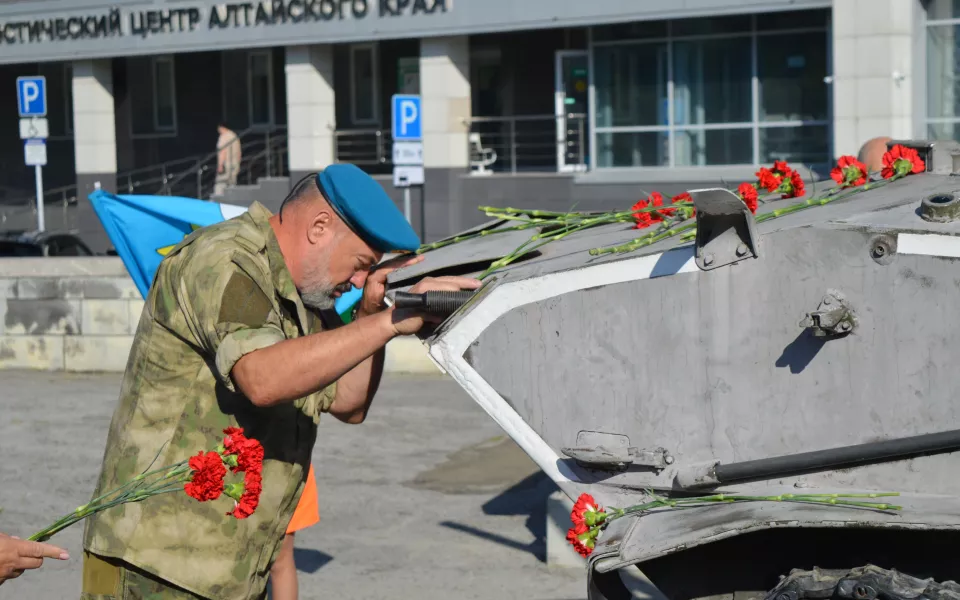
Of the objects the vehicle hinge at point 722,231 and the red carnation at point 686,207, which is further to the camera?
the red carnation at point 686,207

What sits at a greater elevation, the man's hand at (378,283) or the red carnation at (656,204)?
the red carnation at (656,204)

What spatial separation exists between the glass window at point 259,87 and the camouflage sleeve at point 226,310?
77.1ft

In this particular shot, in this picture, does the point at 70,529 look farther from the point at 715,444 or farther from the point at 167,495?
the point at 715,444

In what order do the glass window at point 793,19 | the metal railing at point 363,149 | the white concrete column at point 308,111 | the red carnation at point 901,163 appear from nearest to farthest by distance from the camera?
1. the red carnation at point 901,163
2. the glass window at point 793,19
3. the white concrete column at point 308,111
4. the metal railing at point 363,149

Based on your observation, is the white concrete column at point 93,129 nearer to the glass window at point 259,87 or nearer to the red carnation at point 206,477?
the glass window at point 259,87

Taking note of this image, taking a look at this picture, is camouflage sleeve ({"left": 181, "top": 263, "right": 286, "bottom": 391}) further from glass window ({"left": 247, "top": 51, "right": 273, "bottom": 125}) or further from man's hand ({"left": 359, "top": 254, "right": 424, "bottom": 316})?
glass window ({"left": 247, "top": 51, "right": 273, "bottom": 125})

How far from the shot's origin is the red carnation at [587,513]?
3379mm

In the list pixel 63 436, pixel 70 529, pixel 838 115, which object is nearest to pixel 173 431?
pixel 70 529

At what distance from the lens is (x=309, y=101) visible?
22.7 metres

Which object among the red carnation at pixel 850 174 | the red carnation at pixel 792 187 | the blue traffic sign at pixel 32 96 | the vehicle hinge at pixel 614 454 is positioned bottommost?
the vehicle hinge at pixel 614 454

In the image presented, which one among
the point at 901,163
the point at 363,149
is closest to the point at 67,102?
the point at 363,149

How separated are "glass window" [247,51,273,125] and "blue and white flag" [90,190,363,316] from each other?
19236mm

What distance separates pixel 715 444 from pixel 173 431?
1.36 meters

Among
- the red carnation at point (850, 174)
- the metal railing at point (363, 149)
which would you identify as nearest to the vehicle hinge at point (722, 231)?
the red carnation at point (850, 174)
